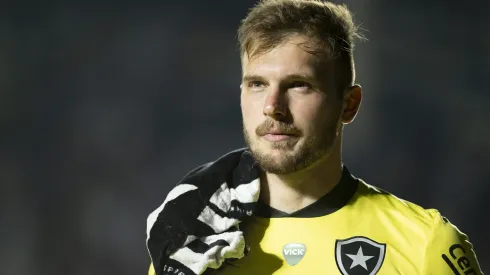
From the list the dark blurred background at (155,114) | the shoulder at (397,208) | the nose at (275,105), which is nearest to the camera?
the nose at (275,105)

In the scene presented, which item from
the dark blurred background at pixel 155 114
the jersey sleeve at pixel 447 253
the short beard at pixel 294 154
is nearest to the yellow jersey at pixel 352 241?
the jersey sleeve at pixel 447 253

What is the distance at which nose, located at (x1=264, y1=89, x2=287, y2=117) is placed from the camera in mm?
1539

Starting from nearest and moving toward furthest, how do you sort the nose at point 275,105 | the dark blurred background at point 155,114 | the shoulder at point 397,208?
the nose at point 275,105
the shoulder at point 397,208
the dark blurred background at point 155,114

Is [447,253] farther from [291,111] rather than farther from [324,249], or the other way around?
[291,111]

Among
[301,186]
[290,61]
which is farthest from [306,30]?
[301,186]

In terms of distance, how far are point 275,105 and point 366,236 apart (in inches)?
14.5

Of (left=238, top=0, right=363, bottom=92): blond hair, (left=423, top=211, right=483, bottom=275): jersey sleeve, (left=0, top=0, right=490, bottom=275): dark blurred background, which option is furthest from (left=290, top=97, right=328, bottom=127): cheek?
(left=0, top=0, right=490, bottom=275): dark blurred background

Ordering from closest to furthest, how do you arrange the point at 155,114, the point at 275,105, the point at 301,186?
the point at 275,105, the point at 301,186, the point at 155,114

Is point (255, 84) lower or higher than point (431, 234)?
higher

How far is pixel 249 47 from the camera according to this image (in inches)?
65.7

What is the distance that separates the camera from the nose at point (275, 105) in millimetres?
1539

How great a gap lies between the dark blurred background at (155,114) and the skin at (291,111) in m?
1.89

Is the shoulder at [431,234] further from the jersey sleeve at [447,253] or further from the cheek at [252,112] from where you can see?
the cheek at [252,112]

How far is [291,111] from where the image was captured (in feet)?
5.13
